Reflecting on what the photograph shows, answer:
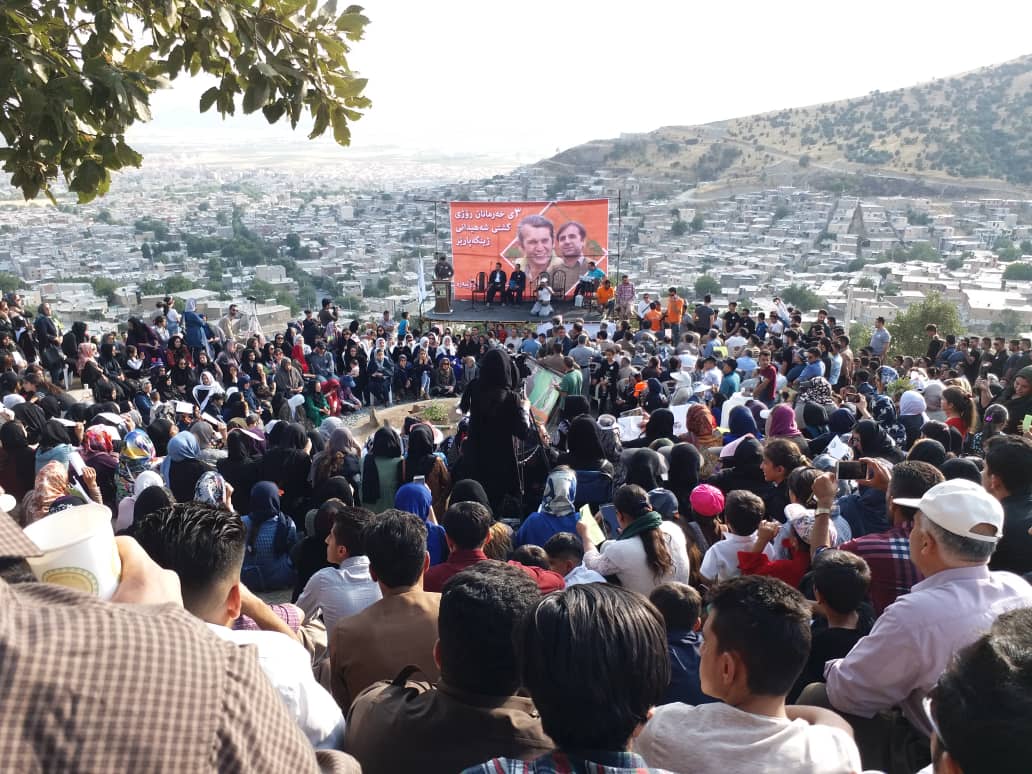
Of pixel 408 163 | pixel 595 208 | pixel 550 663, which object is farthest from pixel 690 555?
pixel 408 163

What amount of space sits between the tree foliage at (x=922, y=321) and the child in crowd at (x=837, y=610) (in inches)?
830

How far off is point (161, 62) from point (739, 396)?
6.82 meters

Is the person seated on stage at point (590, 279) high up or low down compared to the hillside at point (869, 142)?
down

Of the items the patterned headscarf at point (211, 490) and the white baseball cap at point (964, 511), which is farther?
the patterned headscarf at point (211, 490)

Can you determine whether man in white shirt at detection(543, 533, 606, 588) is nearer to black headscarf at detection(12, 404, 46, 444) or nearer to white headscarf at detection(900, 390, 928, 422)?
white headscarf at detection(900, 390, 928, 422)

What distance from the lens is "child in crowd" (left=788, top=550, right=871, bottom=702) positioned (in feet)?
9.32

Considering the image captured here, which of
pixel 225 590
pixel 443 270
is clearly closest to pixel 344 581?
pixel 225 590

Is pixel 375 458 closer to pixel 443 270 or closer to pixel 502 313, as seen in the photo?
pixel 502 313

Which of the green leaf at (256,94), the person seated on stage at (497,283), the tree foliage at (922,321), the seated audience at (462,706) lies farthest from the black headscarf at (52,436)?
the tree foliage at (922,321)

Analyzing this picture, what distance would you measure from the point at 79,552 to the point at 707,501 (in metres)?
3.43

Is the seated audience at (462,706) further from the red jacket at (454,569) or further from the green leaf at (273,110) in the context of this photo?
the green leaf at (273,110)

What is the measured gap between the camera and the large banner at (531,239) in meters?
20.8

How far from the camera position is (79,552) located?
5.28ft

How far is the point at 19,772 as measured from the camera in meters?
0.82
